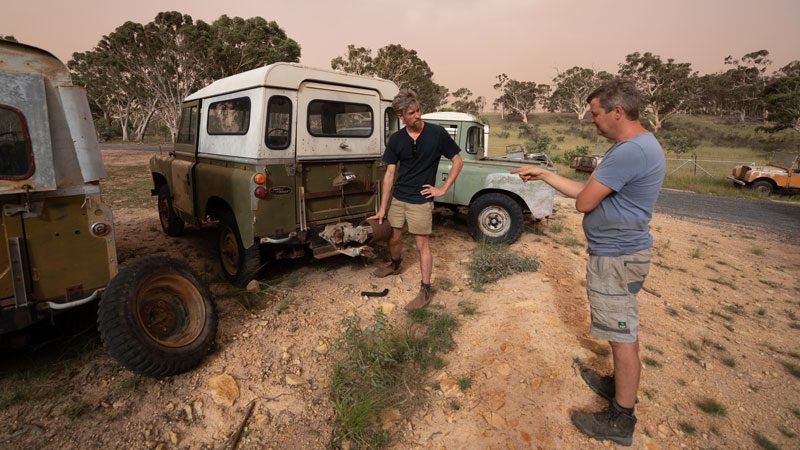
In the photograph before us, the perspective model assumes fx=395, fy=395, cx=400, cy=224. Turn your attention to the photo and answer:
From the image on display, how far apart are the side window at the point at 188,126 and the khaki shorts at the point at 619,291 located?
4818mm

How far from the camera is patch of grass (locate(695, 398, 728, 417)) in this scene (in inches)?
104

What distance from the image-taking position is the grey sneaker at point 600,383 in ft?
8.61

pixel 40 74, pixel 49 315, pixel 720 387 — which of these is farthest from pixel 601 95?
pixel 49 315

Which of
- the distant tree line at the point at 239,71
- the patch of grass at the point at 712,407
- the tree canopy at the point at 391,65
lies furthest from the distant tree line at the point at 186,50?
the patch of grass at the point at 712,407

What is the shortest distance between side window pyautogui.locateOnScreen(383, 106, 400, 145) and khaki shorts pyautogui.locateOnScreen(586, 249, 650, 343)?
3.19 meters

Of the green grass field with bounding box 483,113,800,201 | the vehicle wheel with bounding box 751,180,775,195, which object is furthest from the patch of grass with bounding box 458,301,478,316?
the vehicle wheel with bounding box 751,180,775,195

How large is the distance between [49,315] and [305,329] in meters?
1.78

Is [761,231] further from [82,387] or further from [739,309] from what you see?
[82,387]

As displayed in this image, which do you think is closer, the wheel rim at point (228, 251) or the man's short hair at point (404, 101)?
the man's short hair at point (404, 101)

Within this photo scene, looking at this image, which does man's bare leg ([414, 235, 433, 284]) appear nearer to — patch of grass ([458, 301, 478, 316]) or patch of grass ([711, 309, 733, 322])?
patch of grass ([458, 301, 478, 316])

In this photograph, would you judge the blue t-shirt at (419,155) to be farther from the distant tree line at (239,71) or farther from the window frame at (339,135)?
the distant tree line at (239,71)

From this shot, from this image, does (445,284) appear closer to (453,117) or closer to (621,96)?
(621,96)


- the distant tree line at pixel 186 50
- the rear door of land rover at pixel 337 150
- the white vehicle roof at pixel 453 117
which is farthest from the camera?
the distant tree line at pixel 186 50

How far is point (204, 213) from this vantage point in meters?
4.71
